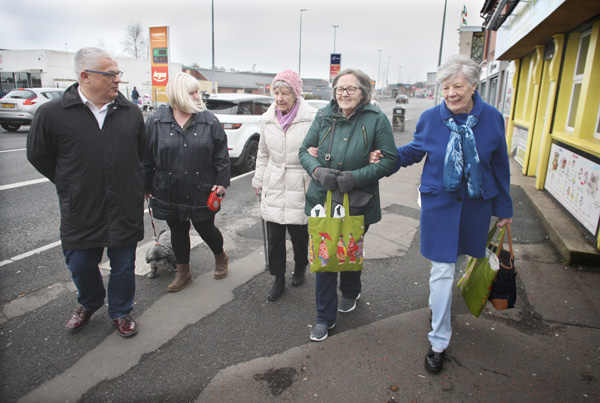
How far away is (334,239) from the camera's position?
2637mm

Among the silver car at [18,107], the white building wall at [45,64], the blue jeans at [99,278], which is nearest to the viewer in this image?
the blue jeans at [99,278]

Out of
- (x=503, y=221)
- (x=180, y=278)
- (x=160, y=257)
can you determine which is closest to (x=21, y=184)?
(x=160, y=257)

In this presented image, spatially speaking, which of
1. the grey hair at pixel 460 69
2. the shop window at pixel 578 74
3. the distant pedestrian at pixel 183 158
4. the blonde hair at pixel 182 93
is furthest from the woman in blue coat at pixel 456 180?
the shop window at pixel 578 74

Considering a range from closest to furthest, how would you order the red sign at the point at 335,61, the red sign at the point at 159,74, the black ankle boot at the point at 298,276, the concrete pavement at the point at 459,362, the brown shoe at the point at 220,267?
the concrete pavement at the point at 459,362
the black ankle boot at the point at 298,276
the brown shoe at the point at 220,267
the red sign at the point at 159,74
the red sign at the point at 335,61

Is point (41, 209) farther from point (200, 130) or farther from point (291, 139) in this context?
point (291, 139)

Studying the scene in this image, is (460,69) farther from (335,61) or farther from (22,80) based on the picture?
(22,80)

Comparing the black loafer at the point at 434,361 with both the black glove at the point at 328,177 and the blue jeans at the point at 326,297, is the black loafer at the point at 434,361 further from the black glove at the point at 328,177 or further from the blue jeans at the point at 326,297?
the black glove at the point at 328,177

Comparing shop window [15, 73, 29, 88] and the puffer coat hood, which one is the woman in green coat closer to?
the puffer coat hood

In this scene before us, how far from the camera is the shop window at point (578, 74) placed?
5824 mm

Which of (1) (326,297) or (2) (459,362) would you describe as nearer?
(2) (459,362)

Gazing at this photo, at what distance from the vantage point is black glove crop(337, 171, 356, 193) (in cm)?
256

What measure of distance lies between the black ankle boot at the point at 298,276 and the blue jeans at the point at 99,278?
1.40 meters

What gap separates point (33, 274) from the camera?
380 centimetres

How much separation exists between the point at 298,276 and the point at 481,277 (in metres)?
1.65
